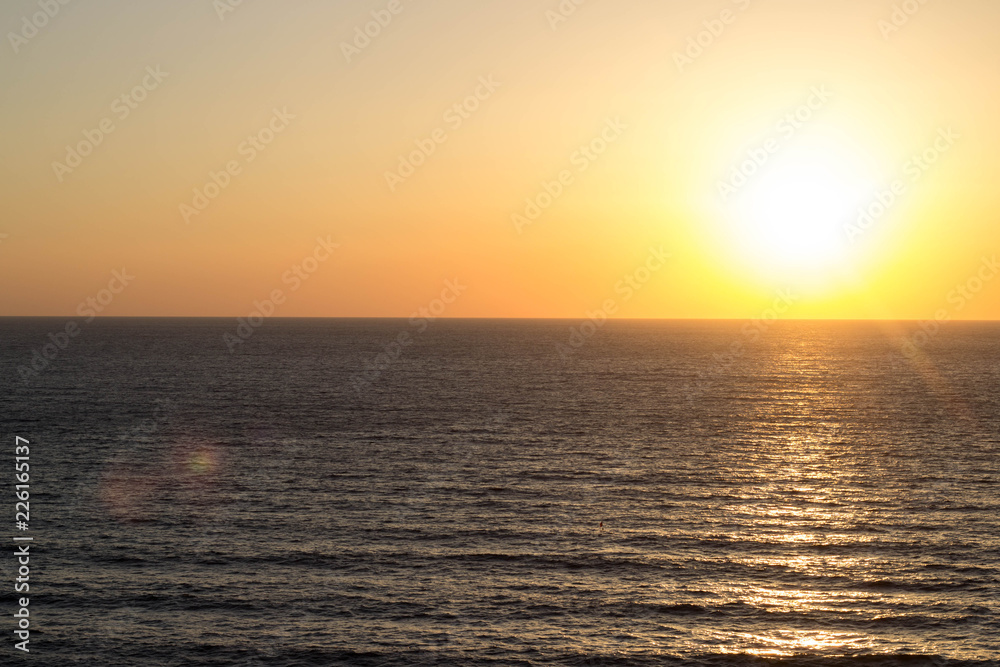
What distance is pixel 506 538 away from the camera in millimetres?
47188

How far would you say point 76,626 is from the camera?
34.7 m

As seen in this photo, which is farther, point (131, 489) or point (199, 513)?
point (131, 489)

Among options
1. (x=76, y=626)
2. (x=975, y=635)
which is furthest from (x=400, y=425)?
(x=975, y=635)

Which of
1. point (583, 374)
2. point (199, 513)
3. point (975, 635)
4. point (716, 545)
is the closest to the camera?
point (975, 635)

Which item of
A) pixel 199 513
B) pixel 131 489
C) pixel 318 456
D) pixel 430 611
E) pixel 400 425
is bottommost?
pixel 430 611

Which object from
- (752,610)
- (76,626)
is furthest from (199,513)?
(752,610)

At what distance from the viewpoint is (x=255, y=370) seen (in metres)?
165

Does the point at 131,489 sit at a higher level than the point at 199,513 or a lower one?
higher

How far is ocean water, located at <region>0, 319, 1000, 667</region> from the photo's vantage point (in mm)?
33781

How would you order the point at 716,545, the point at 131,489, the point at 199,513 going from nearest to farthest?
the point at 716,545 < the point at 199,513 < the point at 131,489

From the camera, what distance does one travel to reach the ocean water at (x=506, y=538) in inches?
1330

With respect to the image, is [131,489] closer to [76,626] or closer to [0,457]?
[0,457]

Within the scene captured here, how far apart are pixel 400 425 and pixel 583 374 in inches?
3100

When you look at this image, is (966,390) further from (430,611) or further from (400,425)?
(430,611)
